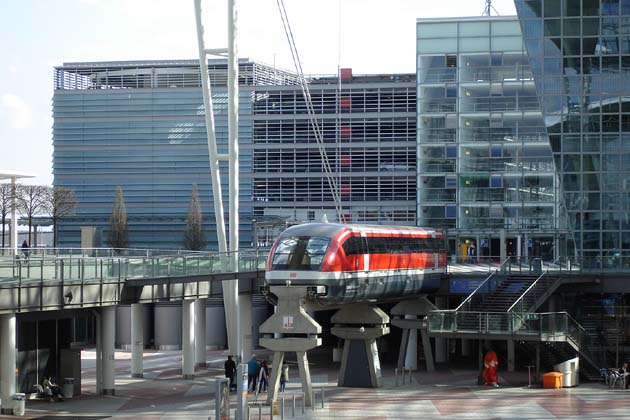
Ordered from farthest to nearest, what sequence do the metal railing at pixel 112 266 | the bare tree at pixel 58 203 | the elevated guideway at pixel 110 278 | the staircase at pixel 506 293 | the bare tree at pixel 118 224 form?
1. the bare tree at pixel 118 224
2. the bare tree at pixel 58 203
3. the staircase at pixel 506 293
4. the metal railing at pixel 112 266
5. the elevated guideway at pixel 110 278

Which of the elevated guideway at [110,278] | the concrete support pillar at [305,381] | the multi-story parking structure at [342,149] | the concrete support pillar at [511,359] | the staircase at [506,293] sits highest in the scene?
the multi-story parking structure at [342,149]

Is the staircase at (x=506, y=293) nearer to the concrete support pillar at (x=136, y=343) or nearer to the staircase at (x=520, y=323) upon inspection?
the staircase at (x=520, y=323)

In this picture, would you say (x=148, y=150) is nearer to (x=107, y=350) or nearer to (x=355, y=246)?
(x=107, y=350)

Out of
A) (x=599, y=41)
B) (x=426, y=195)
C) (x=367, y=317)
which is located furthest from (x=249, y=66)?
(x=367, y=317)

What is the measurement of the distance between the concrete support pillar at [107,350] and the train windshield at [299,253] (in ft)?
25.1

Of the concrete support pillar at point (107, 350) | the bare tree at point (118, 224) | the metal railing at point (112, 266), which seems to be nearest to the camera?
the metal railing at point (112, 266)

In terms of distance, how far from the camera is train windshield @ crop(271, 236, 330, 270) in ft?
134

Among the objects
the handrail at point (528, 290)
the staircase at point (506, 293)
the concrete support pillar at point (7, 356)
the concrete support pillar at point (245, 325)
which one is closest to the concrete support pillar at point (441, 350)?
the staircase at point (506, 293)

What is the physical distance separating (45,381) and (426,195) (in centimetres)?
4096

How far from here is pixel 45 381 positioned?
4328 centimetres

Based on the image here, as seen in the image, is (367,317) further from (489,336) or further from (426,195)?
(426,195)

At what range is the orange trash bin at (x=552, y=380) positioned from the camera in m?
46.0

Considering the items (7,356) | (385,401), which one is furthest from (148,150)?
(7,356)

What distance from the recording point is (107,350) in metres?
44.8
